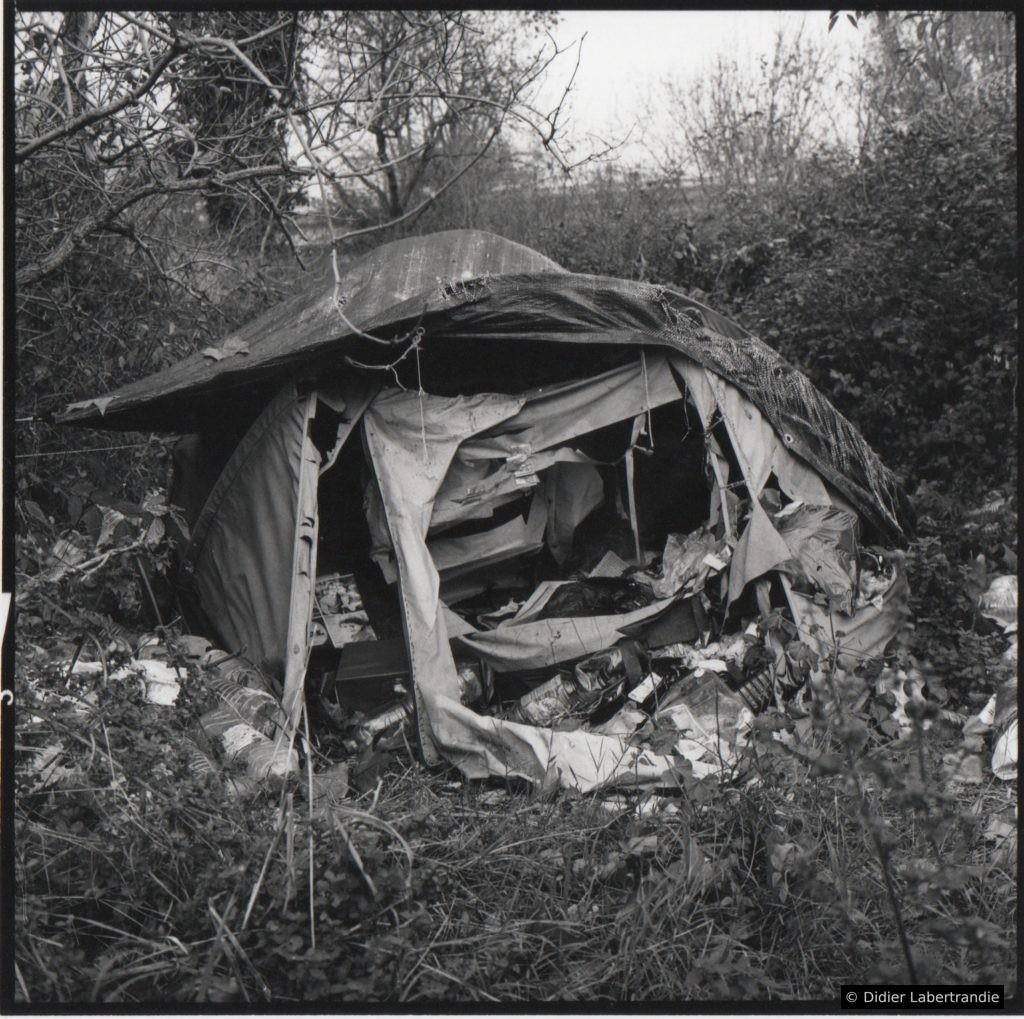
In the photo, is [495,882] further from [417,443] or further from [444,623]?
[417,443]

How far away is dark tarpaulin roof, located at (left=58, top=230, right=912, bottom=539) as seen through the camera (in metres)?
3.64

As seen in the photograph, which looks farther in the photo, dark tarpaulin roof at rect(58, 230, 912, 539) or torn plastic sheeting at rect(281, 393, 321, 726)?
dark tarpaulin roof at rect(58, 230, 912, 539)

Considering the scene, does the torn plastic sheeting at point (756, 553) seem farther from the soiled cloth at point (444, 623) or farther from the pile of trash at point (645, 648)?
the soiled cloth at point (444, 623)

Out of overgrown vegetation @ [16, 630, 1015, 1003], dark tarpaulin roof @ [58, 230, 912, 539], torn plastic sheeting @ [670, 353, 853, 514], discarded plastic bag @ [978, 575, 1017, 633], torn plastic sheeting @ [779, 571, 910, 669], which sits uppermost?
dark tarpaulin roof @ [58, 230, 912, 539]

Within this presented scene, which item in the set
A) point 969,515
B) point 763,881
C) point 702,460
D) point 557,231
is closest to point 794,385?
point 702,460

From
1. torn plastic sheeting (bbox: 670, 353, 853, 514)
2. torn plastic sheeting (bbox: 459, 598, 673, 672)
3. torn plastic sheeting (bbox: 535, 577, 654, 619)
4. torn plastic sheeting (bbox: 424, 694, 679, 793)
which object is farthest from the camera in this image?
torn plastic sheeting (bbox: 535, 577, 654, 619)

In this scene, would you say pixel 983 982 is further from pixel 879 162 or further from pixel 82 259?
pixel 879 162

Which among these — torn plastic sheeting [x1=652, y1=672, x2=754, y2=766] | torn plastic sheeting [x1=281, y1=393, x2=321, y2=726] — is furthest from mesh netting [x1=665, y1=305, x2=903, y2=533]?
torn plastic sheeting [x1=281, y1=393, x2=321, y2=726]

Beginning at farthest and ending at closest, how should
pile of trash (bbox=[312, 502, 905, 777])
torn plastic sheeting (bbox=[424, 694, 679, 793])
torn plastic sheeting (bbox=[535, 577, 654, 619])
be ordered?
torn plastic sheeting (bbox=[535, 577, 654, 619]) → pile of trash (bbox=[312, 502, 905, 777]) → torn plastic sheeting (bbox=[424, 694, 679, 793])

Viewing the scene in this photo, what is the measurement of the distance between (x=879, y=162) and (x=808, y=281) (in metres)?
1.58

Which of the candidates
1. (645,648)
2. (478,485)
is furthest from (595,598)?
(478,485)

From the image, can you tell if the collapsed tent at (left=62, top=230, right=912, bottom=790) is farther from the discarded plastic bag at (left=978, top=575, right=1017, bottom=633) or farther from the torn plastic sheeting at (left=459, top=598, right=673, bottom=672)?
the discarded plastic bag at (left=978, top=575, right=1017, bottom=633)

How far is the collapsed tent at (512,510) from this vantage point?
3.60 metres

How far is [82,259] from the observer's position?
5438 mm
